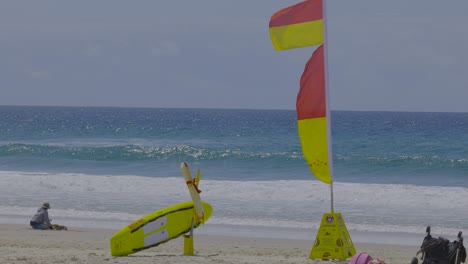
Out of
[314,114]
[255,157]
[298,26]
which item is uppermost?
Answer: [298,26]

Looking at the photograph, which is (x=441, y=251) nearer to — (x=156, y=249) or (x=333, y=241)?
(x=333, y=241)

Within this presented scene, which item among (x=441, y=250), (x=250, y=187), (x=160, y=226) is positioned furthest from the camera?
(x=250, y=187)

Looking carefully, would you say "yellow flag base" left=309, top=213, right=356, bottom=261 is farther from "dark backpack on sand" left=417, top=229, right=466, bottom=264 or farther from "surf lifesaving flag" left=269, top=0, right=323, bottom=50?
"surf lifesaving flag" left=269, top=0, right=323, bottom=50

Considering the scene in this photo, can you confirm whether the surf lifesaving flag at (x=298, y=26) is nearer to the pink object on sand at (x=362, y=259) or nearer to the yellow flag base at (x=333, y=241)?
the yellow flag base at (x=333, y=241)

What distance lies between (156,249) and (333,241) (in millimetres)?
2740

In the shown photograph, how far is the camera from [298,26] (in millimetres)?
9836

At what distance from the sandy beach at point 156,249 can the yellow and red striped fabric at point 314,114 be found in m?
1.28

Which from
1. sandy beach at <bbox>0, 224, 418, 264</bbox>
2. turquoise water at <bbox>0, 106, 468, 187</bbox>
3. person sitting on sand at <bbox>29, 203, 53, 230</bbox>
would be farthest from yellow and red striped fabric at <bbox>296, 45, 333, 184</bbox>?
turquoise water at <bbox>0, 106, 468, 187</bbox>

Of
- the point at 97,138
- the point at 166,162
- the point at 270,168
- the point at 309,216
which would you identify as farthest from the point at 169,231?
the point at 97,138

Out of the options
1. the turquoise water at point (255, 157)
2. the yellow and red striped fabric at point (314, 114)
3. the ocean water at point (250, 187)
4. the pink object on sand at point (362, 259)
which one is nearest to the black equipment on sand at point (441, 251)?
the pink object on sand at point (362, 259)

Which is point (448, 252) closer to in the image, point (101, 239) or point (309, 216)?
point (101, 239)

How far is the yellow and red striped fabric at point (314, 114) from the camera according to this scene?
9711 millimetres

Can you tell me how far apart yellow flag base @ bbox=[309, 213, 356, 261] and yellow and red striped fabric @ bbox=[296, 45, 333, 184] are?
589 millimetres

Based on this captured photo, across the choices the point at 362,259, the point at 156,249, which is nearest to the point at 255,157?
the point at 156,249
